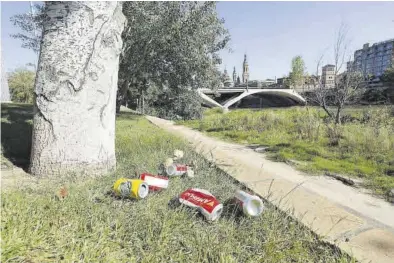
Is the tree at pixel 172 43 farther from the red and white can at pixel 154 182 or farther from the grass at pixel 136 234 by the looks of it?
the grass at pixel 136 234

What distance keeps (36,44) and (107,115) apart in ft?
52.7

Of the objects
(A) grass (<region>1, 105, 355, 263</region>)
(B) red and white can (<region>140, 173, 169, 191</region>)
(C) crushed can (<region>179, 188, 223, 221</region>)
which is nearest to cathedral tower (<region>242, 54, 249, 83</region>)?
(B) red and white can (<region>140, 173, 169, 191</region>)

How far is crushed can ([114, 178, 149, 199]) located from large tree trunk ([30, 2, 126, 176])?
0.98 m

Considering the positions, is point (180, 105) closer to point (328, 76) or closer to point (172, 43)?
point (172, 43)

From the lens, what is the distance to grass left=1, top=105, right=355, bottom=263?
191 cm

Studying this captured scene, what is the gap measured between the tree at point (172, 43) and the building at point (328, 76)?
5.34m

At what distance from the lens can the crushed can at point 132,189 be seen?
2877mm

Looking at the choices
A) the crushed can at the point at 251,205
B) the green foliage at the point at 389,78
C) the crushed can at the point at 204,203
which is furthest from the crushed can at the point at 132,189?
the green foliage at the point at 389,78

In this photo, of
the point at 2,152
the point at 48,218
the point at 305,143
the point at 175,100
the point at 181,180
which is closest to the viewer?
the point at 48,218

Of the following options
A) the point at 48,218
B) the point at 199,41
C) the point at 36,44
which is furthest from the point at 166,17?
the point at 48,218

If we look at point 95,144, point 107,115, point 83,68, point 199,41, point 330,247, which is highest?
point 199,41

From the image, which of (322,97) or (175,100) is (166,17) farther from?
(175,100)

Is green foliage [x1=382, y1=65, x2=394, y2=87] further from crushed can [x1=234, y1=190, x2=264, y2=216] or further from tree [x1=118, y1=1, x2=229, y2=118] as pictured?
crushed can [x1=234, y1=190, x2=264, y2=216]

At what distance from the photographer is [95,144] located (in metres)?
3.86
